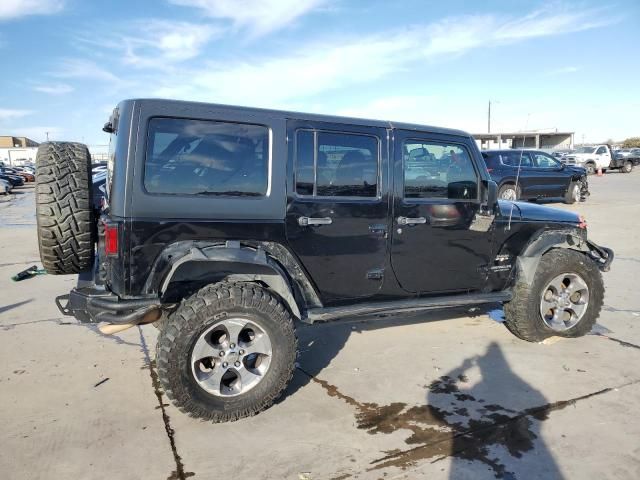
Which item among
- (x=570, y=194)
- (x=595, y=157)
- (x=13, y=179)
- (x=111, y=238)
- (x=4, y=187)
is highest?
(x=595, y=157)

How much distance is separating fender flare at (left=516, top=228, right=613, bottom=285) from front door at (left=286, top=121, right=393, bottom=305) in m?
A: 1.48

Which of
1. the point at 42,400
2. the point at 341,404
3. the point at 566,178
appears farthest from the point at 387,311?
the point at 566,178

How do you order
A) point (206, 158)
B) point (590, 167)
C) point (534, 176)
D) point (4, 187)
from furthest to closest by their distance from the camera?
point (590, 167)
point (4, 187)
point (534, 176)
point (206, 158)

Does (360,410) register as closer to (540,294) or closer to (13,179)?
(540,294)

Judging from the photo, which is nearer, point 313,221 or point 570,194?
point 313,221

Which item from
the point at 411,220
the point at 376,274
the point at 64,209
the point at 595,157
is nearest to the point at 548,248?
the point at 411,220

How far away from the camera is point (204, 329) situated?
124 inches

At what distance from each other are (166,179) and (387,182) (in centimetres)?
164

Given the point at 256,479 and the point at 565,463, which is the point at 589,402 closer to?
the point at 565,463

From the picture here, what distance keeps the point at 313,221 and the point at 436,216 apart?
1.12m

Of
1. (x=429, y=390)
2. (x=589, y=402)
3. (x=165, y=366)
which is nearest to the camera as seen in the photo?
(x=165, y=366)

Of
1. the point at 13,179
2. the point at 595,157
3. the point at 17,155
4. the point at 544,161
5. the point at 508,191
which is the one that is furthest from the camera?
the point at 17,155

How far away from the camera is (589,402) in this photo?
3459 mm

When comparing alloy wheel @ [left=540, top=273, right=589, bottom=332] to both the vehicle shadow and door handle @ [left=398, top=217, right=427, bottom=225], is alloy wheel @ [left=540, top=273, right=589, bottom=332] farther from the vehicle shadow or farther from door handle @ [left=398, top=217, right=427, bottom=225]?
door handle @ [left=398, top=217, right=427, bottom=225]
